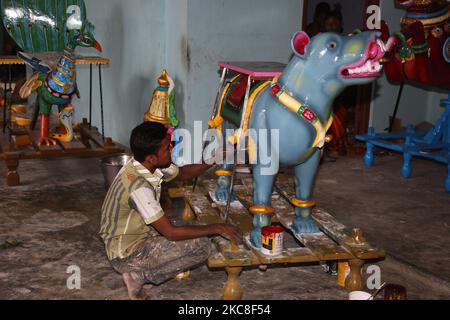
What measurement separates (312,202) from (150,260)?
1.23m

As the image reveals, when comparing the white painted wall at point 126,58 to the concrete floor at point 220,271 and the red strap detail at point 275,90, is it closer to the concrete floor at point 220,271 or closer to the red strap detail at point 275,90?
the concrete floor at point 220,271

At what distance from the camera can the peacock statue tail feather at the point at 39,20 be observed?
661cm

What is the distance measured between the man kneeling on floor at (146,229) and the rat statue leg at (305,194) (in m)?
0.63

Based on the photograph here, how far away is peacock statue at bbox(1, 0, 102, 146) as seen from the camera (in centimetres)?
660

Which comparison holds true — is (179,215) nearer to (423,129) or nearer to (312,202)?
(312,202)

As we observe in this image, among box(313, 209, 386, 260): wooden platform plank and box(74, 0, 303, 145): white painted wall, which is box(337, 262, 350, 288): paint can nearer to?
box(313, 209, 386, 260): wooden platform plank

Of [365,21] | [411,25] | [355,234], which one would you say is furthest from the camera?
[365,21]

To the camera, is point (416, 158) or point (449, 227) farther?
point (416, 158)

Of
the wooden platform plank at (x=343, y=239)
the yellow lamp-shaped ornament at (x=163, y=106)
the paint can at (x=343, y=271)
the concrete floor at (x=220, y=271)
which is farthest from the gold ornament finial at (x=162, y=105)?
the paint can at (x=343, y=271)

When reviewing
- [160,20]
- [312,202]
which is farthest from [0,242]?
[160,20]

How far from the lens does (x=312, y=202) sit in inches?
172

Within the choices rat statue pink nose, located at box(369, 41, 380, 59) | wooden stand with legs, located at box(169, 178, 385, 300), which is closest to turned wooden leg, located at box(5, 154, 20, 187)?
wooden stand with legs, located at box(169, 178, 385, 300)

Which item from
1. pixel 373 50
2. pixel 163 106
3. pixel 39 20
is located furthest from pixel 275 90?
pixel 39 20

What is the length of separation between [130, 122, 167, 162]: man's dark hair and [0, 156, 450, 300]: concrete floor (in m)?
0.94
